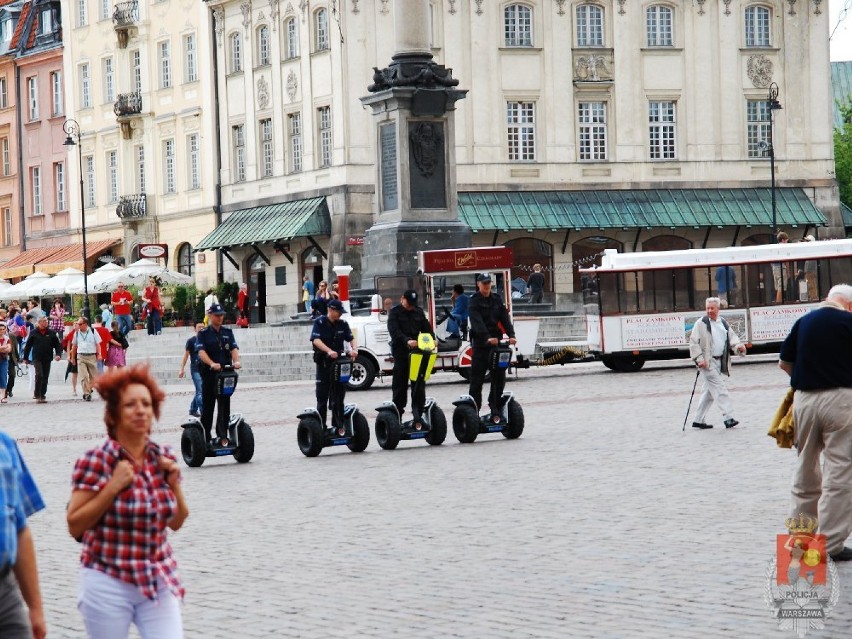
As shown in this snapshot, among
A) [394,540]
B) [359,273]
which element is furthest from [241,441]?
[359,273]

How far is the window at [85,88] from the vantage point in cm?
6969

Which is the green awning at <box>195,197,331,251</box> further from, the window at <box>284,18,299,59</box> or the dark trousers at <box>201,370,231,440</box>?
the dark trousers at <box>201,370,231,440</box>

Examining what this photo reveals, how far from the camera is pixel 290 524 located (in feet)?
44.3

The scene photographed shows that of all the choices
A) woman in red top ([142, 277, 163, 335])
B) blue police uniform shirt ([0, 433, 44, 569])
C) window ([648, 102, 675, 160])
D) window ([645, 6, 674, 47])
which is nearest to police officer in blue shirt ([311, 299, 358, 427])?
blue police uniform shirt ([0, 433, 44, 569])

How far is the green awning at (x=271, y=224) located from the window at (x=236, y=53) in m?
4.81

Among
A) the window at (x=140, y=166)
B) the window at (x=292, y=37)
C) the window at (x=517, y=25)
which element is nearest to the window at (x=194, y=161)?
the window at (x=140, y=166)

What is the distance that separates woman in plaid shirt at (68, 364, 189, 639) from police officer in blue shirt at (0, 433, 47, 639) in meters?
0.31

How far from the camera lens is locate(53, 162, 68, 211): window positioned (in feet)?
238

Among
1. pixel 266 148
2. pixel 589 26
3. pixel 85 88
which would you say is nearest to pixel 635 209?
pixel 589 26

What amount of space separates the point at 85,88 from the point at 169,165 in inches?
279

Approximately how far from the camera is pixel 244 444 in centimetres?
1922

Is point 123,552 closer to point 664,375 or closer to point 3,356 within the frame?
point 664,375

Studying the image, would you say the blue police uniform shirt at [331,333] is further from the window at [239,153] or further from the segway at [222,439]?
the window at [239,153]

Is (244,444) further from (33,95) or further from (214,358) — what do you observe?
(33,95)
